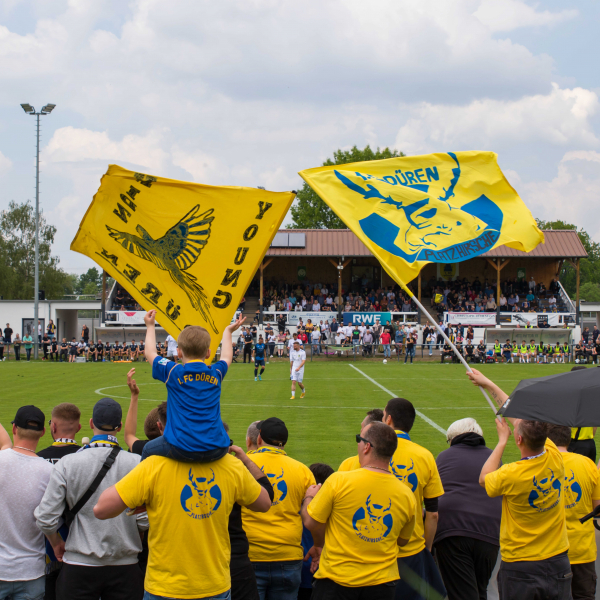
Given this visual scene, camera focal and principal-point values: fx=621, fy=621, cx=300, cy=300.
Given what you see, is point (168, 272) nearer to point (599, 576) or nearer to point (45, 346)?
point (599, 576)

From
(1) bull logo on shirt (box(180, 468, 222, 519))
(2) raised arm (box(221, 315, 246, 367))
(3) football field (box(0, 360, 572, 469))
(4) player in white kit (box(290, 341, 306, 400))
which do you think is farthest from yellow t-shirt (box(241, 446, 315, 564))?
(4) player in white kit (box(290, 341, 306, 400))

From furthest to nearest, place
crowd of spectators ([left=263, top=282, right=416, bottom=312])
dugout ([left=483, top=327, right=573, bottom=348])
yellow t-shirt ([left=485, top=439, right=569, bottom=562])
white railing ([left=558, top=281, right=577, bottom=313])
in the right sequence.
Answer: white railing ([left=558, top=281, right=577, bottom=313]) → crowd of spectators ([left=263, top=282, right=416, bottom=312]) → dugout ([left=483, top=327, right=573, bottom=348]) → yellow t-shirt ([left=485, top=439, right=569, bottom=562])

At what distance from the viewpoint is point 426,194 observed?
6.96 metres

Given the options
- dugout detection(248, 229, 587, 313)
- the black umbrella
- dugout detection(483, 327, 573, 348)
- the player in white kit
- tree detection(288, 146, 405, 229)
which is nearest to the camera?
the black umbrella

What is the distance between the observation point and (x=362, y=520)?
3.63m

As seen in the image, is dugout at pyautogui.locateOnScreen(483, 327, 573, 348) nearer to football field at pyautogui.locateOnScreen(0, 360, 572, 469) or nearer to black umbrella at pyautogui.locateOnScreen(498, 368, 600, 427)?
football field at pyautogui.locateOnScreen(0, 360, 572, 469)

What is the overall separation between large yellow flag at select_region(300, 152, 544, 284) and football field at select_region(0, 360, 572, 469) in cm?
424

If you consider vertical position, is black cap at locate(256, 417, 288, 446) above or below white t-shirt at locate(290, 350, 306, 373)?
above

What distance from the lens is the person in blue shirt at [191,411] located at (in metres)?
3.19

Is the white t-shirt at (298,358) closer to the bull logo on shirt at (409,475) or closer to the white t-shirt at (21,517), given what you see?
the bull logo on shirt at (409,475)

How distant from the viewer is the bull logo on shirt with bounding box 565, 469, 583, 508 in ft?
15.1

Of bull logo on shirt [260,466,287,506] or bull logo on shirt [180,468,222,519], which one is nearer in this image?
bull logo on shirt [180,468,222,519]

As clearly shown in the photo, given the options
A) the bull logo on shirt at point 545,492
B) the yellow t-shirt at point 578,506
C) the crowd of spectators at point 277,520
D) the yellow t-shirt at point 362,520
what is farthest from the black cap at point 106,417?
the yellow t-shirt at point 578,506

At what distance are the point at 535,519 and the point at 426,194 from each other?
3890mm
